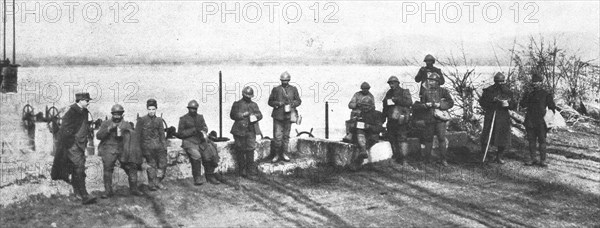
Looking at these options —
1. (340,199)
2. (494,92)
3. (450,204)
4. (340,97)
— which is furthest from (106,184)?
(340,97)

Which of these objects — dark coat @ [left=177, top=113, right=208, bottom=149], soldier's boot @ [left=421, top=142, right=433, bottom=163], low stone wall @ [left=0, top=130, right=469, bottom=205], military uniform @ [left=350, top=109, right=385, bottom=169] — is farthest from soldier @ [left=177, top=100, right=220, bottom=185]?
soldier's boot @ [left=421, top=142, right=433, bottom=163]

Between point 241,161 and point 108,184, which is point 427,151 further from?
point 108,184

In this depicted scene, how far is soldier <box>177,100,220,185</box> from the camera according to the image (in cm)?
1065

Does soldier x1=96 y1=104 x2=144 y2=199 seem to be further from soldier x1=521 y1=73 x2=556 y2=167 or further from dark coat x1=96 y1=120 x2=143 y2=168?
soldier x1=521 y1=73 x2=556 y2=167

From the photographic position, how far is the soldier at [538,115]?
12.2 m

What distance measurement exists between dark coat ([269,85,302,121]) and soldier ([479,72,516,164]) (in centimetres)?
398

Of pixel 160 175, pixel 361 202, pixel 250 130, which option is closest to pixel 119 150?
pixel 160 175

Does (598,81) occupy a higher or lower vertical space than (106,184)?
higher

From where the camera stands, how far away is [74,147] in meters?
9.03

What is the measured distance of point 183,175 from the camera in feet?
36.5

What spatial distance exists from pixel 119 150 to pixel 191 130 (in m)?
1.47

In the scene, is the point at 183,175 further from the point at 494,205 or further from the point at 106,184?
the point at 494,205

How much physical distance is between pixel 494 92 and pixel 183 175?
6494 mm

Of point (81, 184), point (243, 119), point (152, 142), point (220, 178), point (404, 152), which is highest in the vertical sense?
point (243, 119)
